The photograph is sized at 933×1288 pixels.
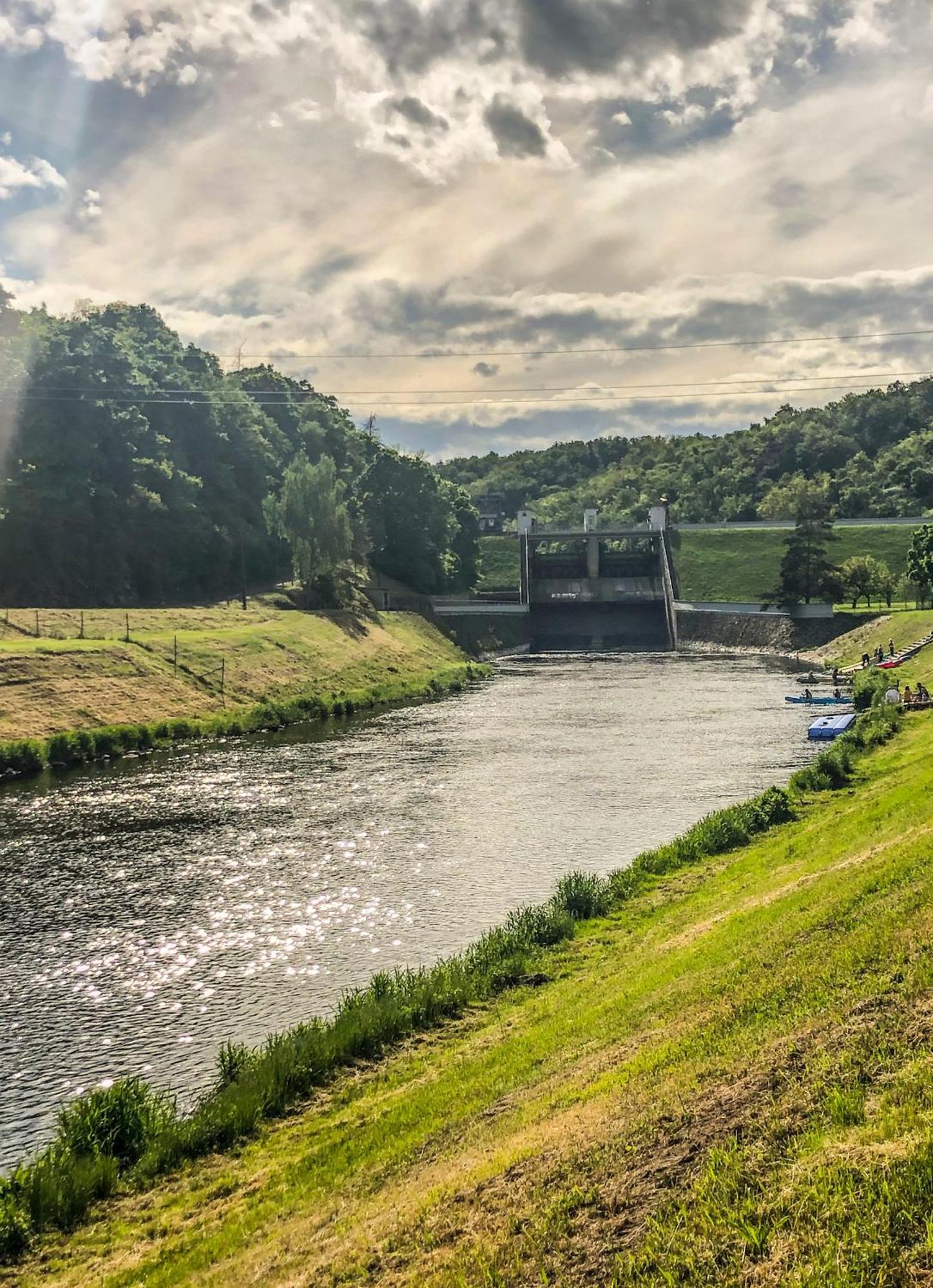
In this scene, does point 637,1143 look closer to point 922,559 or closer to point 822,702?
point 822,702

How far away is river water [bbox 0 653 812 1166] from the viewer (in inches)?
815

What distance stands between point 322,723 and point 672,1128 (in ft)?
190

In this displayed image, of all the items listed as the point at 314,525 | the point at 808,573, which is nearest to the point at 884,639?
the point at 808,573

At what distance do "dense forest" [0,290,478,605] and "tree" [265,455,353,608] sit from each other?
18cm

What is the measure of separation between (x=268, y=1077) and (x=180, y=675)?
173 feet

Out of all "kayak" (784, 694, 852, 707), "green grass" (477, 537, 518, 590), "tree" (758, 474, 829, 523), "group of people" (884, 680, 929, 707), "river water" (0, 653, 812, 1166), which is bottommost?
"river water" (0, 653, 812, 1166)

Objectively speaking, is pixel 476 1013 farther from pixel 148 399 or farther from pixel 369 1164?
pixel 148 399

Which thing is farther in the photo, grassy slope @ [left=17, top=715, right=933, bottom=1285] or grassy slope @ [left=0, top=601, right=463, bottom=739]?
grassy slope @ [left=0, top=601, right=463, bottom=739]

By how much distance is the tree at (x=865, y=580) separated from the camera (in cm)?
11375

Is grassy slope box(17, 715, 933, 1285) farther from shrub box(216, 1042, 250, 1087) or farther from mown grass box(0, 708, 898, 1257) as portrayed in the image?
shrub box(216, 1042, 250, 1087)

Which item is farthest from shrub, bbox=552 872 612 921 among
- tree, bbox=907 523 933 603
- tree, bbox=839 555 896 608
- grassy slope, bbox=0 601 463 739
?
tree, bbox=839 555 896 608

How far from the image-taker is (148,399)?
107625 mm

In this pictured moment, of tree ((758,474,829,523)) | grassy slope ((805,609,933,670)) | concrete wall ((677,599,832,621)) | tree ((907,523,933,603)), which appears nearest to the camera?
grassy slope ((805,609,933,670))

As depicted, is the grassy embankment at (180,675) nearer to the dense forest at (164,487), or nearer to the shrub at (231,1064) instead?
the dense forest at (164,487)
